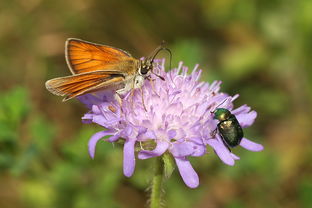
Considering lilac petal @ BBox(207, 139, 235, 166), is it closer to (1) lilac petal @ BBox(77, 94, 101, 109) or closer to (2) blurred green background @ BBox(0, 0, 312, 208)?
(1) lilac petal @ BBox(77, 94, 101, 109)

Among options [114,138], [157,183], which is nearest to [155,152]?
[114,138]

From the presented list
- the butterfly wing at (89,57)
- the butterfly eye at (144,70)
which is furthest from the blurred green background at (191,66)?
the butterfly eye at (144,70)

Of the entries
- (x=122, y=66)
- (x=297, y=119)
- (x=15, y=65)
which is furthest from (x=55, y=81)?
(x=297, y=119)

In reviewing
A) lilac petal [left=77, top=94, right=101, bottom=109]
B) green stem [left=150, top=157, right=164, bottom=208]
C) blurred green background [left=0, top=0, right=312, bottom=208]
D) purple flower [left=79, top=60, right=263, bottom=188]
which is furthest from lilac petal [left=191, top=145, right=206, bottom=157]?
blurred green background [left=0, top=0, right=312, bottom=208]

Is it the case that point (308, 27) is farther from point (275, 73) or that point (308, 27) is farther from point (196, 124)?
point (196, 124)

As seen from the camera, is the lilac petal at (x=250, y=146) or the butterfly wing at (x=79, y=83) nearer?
the butterfly wing at (x=79, y=83)

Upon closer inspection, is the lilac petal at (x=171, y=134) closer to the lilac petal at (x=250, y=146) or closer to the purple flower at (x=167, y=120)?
the purple flower at (x=167, y=120)
